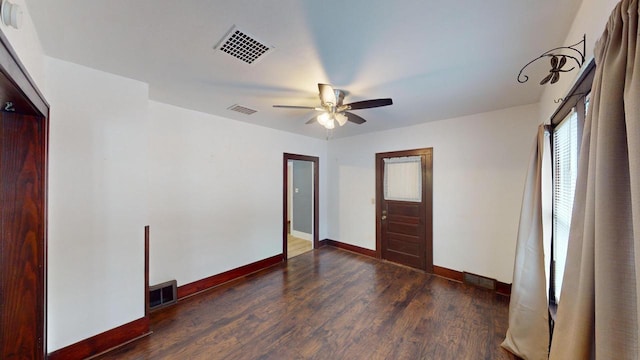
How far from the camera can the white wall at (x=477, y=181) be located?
2.82m

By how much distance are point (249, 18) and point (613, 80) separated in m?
1.61

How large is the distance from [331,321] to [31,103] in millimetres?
2933

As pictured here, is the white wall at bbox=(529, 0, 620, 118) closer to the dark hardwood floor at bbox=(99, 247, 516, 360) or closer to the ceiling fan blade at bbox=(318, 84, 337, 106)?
the ceiling fan blade at bbox=(318, 84, 337, 106)

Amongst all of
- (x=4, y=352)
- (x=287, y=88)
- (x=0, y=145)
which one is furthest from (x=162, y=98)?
(x=4, y=352)

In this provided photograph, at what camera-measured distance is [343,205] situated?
185 inches

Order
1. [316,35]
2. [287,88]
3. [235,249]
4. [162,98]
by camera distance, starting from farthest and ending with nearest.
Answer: [235,249] → [162,98] → [287,88] → [316,35]

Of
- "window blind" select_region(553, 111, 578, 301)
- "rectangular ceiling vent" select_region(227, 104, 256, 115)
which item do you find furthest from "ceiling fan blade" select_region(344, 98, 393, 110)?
"rectangular ceiling vent" select_region(227, 104, 256, 115)

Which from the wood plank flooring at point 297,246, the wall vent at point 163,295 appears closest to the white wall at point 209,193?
the wall vent at point 163,295

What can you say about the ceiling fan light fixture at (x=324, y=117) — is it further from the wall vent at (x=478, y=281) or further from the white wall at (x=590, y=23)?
the wall vent at (x=478, y=281)

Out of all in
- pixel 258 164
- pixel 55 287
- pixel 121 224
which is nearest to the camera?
pixel 55 287

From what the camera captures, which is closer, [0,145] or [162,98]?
[0,145]

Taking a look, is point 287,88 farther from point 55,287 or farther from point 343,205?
point 343,205

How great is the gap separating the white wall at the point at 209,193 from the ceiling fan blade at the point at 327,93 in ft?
6.16

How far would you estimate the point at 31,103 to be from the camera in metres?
1.38
